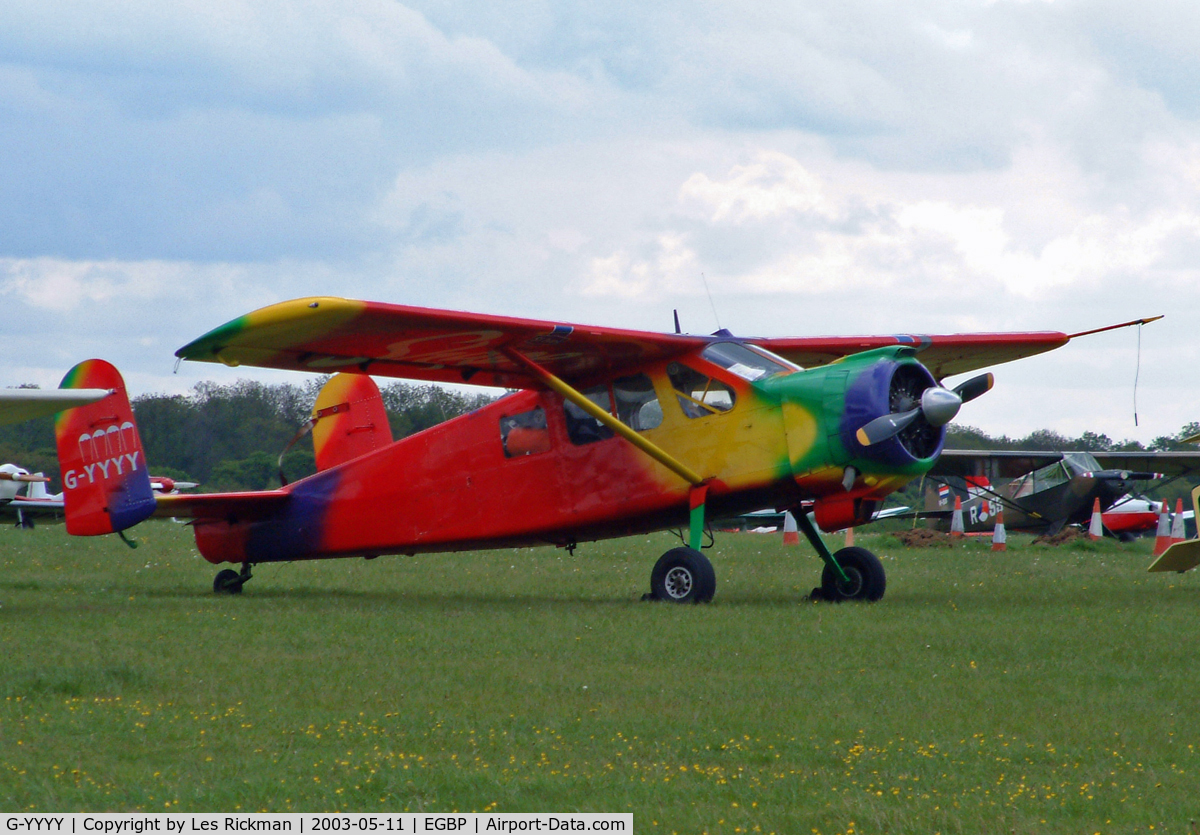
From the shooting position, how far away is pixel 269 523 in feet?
49.3

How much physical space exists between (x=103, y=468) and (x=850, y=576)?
315 inches

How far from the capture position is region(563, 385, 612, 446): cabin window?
42.3 ft

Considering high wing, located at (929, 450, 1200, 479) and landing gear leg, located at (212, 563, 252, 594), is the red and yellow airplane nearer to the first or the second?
landing gear leg, located at (212, 563, 252, 594)

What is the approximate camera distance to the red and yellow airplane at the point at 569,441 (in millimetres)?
11242

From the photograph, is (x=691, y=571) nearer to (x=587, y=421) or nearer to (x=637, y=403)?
(x=637, y=403)

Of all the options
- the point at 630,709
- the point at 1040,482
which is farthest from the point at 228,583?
the point at 1040,482

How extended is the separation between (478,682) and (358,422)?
28.4ft

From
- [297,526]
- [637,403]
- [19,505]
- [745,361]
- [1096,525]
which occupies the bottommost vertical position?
[1096,525]

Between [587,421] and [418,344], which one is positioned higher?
[418,344]

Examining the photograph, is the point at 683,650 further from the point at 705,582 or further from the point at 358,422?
the point at 358,422

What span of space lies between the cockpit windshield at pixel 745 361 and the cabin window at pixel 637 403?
706 mm

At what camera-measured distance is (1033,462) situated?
2669 centimetres

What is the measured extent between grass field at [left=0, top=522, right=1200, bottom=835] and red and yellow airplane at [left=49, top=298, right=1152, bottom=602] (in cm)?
94
